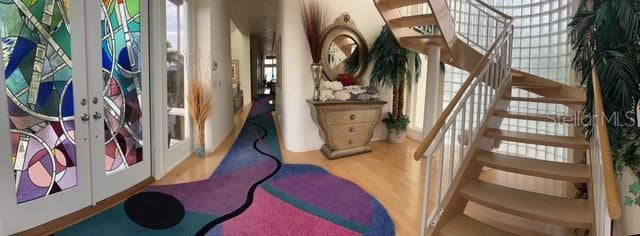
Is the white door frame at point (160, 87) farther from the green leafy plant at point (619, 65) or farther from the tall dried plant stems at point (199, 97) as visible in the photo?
the green leafy plant at point (619, 65)

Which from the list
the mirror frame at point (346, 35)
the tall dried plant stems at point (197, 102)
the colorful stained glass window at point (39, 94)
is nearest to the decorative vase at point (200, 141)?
the tall dried plant stems at point (197, 102)

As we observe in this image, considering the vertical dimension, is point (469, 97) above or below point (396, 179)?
above

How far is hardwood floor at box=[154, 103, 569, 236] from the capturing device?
95.2 inches

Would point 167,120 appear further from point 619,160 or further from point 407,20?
point 619,160

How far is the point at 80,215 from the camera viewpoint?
2363mm

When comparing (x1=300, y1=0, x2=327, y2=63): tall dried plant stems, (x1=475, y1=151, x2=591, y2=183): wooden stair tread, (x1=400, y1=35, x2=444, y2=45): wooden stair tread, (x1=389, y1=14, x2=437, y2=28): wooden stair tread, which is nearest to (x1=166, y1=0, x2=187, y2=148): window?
(x1=300, y1=0, x2=327, y2=63): tall dried plant stems

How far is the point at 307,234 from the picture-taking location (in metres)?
2.17

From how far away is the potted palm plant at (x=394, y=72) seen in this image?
15.3 ft

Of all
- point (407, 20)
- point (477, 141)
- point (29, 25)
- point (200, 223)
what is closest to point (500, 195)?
point (477, 141)

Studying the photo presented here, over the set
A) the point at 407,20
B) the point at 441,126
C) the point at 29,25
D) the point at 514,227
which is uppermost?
the point at 407,20

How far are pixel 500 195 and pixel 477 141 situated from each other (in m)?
0.58

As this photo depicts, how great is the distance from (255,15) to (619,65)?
7.75 m

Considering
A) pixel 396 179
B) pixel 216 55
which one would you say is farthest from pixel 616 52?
pixel 216 55

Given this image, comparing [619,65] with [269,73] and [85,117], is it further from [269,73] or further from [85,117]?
[269,73]
